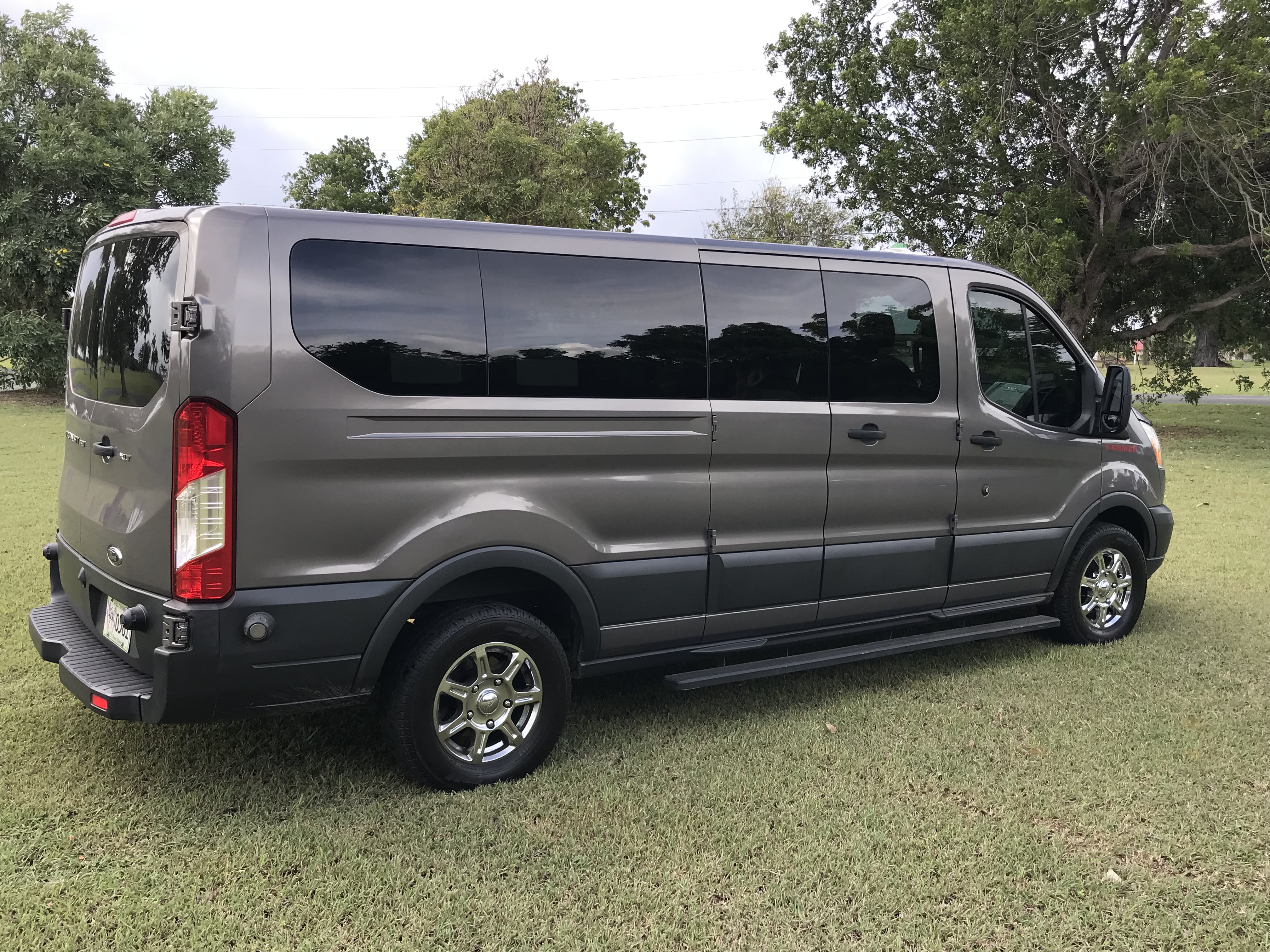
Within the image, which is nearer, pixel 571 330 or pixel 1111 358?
pixel 571 330

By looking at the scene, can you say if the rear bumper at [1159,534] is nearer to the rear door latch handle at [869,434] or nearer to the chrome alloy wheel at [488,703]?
the rear door latch handle at [869,434]

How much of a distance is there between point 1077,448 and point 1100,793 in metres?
2.27

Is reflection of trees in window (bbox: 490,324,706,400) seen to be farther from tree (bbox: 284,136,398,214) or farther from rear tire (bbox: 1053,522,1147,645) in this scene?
tree (bbox: 284,136,398,214)

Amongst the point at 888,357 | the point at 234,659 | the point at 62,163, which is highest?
the point at 62,163

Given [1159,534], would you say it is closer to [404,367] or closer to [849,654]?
[849,654]

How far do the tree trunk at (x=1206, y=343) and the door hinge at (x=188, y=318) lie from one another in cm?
2143

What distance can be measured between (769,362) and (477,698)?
6.22ft

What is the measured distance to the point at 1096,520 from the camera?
225 inches

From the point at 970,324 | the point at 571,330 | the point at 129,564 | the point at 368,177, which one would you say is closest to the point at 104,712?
the point at 129,564

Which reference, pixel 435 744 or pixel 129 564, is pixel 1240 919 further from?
pixel 129 564

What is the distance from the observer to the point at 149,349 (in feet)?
11.1

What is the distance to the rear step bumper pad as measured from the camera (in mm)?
3248

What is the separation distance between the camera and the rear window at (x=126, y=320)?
11.0ft

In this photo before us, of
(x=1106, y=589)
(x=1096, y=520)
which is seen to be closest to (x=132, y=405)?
(x=1096, y=520)
